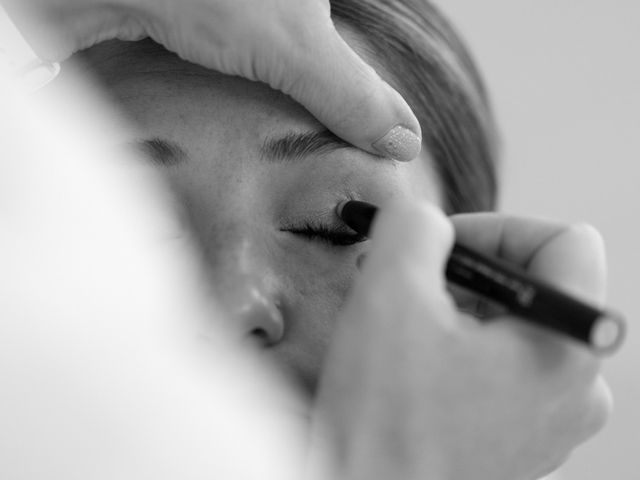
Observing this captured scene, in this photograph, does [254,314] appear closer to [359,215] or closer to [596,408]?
[359,215]

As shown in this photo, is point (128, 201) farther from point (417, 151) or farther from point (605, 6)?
point (605, 6)

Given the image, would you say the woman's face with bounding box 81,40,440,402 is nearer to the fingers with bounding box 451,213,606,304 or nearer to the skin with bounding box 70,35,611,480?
the skin with bounding box 70,35,611,480

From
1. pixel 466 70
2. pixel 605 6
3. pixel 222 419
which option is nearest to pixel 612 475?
pixel 466 70

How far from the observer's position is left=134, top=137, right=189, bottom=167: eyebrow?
0.78m

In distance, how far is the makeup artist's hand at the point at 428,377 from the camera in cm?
49

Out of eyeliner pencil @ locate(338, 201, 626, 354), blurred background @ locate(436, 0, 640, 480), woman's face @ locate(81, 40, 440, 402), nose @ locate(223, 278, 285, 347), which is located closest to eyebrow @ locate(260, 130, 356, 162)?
woman's face @ locate(81, 40, 440, 402)

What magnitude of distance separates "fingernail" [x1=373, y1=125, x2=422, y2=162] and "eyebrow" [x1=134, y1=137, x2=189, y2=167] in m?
0.20

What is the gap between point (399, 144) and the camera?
31.8 inches

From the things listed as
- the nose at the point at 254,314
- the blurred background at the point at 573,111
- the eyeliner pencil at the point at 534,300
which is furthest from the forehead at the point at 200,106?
the blurred background at the point at 573,111

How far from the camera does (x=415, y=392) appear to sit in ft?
1.59

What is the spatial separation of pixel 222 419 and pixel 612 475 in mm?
1008

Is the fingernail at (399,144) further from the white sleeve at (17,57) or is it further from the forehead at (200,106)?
the white sleeve at (17,57)

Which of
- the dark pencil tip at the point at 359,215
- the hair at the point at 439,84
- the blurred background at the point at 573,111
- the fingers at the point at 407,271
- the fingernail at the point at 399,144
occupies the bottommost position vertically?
the blurred background at the point at 573,111

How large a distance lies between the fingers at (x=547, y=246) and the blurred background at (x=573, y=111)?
2.89 feet
